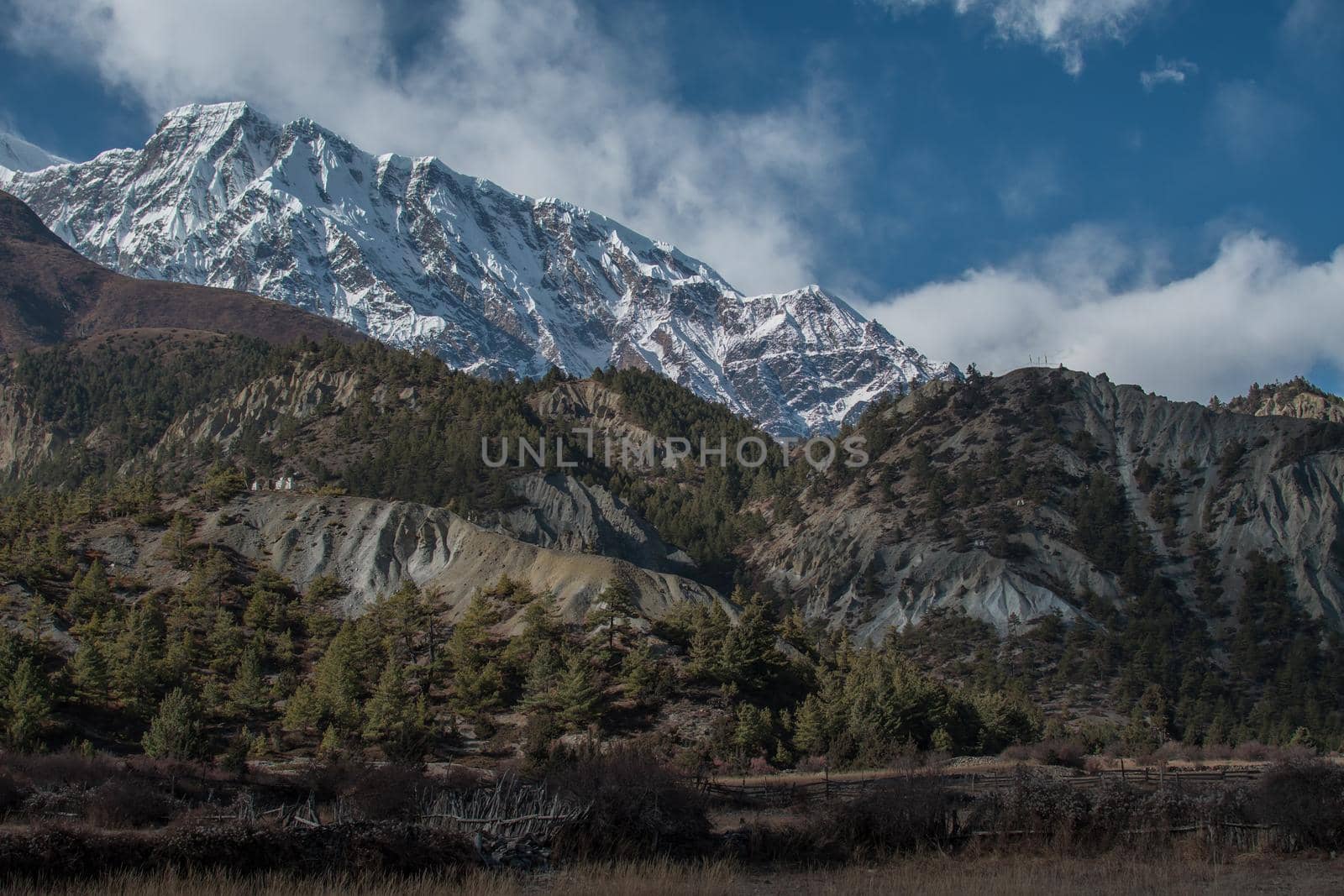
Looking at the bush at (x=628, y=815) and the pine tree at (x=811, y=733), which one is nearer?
the bush at (x=628, y=815)

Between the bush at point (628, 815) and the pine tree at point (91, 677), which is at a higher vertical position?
the pine tree at point (91, 677)

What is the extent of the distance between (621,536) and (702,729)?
92.3 meters

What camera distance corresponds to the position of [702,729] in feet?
185

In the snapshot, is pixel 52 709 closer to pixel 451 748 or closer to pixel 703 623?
pixel 451 748

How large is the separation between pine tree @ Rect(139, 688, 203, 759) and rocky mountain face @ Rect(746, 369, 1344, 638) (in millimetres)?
95376

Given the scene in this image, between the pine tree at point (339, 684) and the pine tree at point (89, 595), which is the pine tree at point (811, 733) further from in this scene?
the pine tree at point (89, 595)

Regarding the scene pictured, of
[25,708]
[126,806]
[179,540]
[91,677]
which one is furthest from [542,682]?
[179,540]

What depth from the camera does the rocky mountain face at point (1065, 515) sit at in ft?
436

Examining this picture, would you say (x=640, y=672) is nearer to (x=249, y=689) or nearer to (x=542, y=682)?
(x=542, y=682)

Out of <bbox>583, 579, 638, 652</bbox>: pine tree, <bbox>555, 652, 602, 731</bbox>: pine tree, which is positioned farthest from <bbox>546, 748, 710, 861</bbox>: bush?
<bbox>583, 579, 638, 652</bbox>: pine tree

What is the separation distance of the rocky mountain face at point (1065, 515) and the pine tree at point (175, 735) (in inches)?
3755

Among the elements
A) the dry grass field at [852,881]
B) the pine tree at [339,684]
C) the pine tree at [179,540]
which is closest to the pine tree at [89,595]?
the pine tree at [179,540]

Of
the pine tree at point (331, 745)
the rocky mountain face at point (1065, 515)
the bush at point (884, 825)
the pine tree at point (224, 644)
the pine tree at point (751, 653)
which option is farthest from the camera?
the rocky mountain face at point (1065, 515)

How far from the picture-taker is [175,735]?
47.7 m
